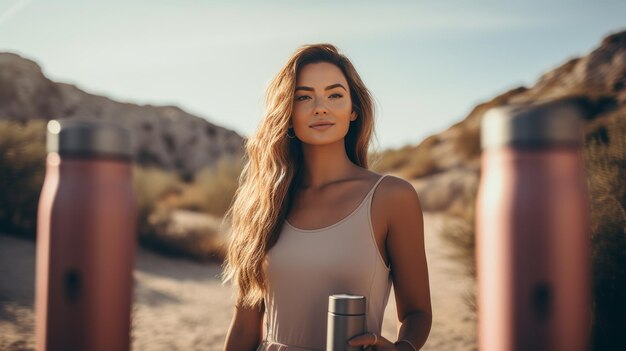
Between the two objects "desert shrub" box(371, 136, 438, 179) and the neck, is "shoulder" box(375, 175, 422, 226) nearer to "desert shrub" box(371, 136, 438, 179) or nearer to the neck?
the neck

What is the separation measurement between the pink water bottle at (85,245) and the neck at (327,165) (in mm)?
1222

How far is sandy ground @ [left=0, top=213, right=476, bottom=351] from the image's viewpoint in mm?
5590

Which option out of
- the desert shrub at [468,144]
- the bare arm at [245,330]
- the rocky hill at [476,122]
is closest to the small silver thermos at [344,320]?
the bare arm at [245,330]

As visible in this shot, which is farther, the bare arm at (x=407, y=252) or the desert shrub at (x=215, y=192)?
the desert shrub at (x=215, y=192)

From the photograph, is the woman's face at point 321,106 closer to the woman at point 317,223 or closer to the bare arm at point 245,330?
the woman at point 317,223

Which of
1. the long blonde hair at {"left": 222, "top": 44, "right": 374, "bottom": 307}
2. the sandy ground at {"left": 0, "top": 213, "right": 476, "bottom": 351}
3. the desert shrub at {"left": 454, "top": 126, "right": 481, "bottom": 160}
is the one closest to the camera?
the long blonde hair at {"left": 222, "top": 44, "right": 374, "bottom": 307}

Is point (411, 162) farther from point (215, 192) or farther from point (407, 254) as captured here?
point (407, 254)

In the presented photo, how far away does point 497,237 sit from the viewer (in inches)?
34.0

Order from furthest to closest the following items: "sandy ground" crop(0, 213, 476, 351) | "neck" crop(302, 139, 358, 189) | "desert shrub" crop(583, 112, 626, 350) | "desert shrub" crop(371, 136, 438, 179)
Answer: "desert shrub" crop(371, 136, 438, 179), "sandy ground" crop(0, 213, 476, 351), "desert shrub" crop(583, 112, 626, 350), "neck" crop(302, 139, 358, 189)

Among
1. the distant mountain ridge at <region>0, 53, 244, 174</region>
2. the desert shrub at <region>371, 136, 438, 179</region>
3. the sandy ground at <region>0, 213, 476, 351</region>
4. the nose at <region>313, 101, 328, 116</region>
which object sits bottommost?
the sandy ground at <region>0, 213, 476, 351</region>

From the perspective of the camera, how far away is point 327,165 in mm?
2195

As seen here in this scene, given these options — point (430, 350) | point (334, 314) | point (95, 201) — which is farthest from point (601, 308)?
point (95, 201)

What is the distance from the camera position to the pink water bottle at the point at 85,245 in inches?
38.0

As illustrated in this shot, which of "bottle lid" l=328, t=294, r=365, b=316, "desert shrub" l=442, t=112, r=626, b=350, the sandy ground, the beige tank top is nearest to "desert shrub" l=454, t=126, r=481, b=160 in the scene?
the sandy ground
